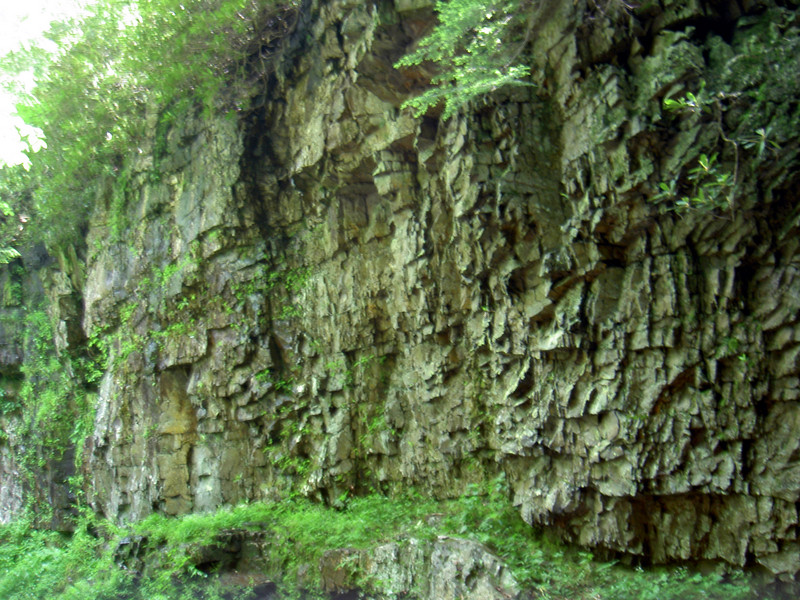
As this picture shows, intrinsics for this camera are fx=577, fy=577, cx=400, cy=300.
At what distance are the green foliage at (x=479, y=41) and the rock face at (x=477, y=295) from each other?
0.29m

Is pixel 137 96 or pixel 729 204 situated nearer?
pixel 729 204

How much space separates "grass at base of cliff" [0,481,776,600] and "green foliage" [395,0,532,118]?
4879mm

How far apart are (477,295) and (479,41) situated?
312cm

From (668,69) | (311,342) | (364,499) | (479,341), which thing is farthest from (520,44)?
(364,499)

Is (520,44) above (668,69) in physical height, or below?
above

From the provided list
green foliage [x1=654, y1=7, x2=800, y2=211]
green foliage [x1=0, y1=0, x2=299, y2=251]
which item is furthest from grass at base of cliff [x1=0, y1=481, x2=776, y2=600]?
green foliage [x1=0, y1=0, x2=299, y2=251]

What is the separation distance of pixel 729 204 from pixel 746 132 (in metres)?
0.70

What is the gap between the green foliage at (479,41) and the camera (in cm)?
Answer: 670

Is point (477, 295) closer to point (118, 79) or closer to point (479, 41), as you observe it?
point (479, 41)

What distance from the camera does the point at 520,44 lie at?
A: 6.96 meters

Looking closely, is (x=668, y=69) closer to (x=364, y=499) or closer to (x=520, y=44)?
(x=520, y=44)

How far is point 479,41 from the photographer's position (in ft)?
23.0

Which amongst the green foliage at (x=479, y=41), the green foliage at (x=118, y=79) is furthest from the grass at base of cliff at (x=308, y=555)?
the green foliage at (x=118, y=79)

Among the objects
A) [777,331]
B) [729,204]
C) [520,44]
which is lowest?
[777,331]
